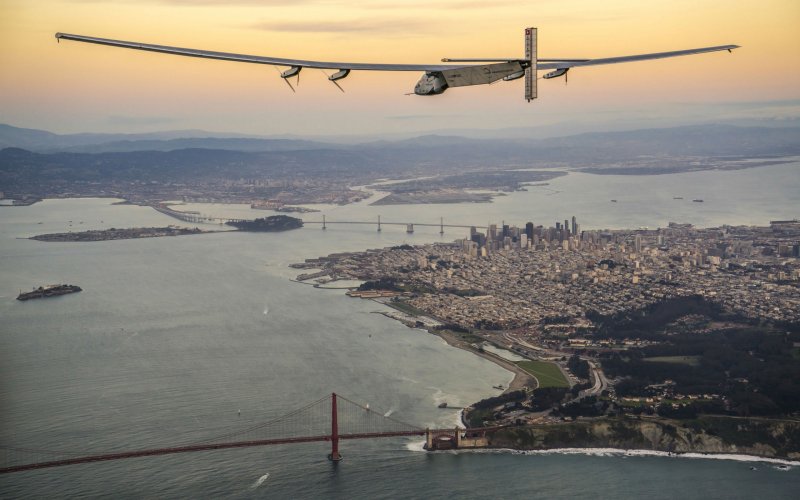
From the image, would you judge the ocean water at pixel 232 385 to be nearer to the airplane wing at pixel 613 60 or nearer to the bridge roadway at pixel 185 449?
the bridge roadway at pixel 185 449

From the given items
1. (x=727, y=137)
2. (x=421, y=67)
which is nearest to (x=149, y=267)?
(x=421, y=67)

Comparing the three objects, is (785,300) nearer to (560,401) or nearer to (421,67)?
(560,401)

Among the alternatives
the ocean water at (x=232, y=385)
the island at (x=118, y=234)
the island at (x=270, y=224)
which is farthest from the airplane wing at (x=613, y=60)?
the island at (x=270, y=224)

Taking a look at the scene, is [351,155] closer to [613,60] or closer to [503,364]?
[503,364]

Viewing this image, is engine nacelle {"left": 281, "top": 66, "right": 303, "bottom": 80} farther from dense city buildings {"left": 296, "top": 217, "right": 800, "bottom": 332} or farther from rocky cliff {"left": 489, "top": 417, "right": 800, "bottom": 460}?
dense city buildings {"left": 296, "top": 217, "right": 800, "bottom": 332}

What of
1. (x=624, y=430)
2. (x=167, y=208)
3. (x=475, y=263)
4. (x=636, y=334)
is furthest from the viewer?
(x=167, y=208)

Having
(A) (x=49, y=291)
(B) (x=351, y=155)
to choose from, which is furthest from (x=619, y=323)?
(B) (x=351, y=155)
